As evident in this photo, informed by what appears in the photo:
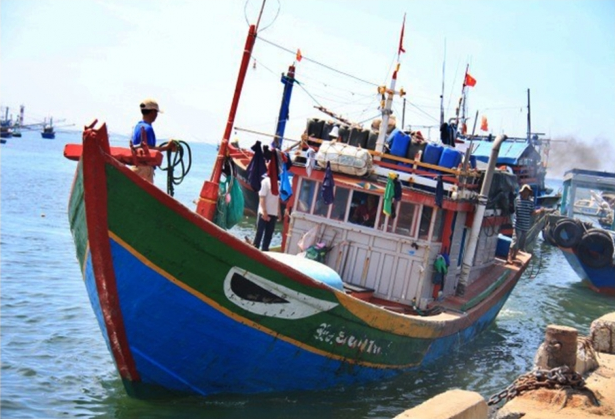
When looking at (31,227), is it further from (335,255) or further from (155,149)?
(155,149)

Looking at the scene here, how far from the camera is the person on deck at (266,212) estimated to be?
1148cm

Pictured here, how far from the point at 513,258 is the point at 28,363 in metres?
11.0

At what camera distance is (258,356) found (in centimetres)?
849

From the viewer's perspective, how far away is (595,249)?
2375 cm

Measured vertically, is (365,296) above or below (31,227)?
above

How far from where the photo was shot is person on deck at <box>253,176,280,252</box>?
11.5 m

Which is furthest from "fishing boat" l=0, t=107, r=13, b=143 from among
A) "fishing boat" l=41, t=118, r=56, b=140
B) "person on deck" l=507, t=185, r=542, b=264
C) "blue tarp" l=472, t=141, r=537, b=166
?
"person on deck" l=507, t=185, r=542, b=264

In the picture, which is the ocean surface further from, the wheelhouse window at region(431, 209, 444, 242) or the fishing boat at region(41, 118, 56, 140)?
the fishing boat at region(41, 118, 56, 140)

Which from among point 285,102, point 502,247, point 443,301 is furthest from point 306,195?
point 285,102

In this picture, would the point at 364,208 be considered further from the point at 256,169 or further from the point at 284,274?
the point at 284,274

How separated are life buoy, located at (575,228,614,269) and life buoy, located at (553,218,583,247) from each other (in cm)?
28

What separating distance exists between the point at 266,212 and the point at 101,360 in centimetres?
309

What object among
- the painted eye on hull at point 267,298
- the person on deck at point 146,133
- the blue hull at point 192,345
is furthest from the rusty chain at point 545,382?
the person on deck at point 146,133

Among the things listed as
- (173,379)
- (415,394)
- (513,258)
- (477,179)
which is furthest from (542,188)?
(173,379)
